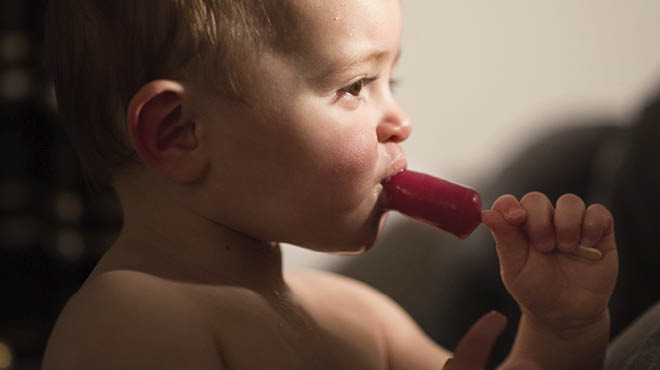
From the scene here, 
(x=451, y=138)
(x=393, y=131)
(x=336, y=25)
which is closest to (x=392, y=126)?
(x=393, y=131)

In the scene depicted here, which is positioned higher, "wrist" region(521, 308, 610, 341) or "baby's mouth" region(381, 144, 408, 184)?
"baby's mouth" region(381, 144, 408, 184)

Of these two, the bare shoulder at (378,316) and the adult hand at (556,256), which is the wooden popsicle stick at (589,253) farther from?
the bare shoulder at (378,316)

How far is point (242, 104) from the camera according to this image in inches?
22.1

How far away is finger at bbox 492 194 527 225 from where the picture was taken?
61 centimetres

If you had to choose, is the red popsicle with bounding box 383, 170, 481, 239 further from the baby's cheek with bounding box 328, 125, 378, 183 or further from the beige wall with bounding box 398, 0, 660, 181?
the beige wall with bounding box 398, 0, 660, 181

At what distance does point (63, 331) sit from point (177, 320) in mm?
89

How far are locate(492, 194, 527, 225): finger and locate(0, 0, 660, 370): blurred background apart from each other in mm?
405

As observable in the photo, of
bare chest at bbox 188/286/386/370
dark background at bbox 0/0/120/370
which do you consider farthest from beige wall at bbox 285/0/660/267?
bare chest at bbox 188/286/386/370

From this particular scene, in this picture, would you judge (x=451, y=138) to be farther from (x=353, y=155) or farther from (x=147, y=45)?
(x=147, y=45)

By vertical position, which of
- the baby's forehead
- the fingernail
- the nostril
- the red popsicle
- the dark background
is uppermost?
the baby's forehead

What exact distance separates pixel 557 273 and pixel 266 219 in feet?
0.94

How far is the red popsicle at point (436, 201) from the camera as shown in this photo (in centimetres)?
60

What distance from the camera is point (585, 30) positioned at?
1285mm

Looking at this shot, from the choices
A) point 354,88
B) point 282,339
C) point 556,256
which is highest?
point 354,88
